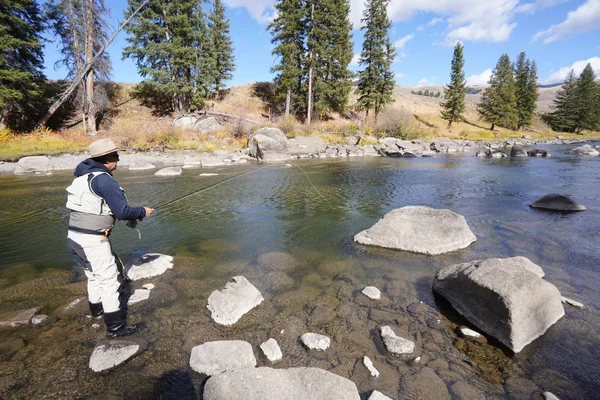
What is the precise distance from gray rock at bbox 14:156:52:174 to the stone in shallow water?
865 inches

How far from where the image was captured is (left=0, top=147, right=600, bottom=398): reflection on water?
337 cm

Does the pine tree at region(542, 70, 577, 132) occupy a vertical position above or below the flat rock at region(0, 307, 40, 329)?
above

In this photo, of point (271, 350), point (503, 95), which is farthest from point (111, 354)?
point (503, 95)

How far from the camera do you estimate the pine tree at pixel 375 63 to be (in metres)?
42.1

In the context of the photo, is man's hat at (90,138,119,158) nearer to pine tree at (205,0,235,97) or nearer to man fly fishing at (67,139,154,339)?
man fly fishing at (67,139,154,339)

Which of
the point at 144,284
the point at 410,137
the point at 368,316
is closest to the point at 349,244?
the point at 368,316

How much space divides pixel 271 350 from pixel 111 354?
6.27 ft

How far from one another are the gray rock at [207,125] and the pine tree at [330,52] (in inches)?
586

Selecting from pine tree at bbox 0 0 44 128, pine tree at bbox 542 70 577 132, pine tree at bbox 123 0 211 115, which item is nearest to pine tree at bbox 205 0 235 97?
pine tree at bbox 123 0 211 115

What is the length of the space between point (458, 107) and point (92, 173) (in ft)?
211

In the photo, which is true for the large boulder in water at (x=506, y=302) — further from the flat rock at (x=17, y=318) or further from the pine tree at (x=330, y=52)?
the pine tree at (x=330, y=52)

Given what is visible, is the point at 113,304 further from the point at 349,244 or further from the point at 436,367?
the point at 349,244

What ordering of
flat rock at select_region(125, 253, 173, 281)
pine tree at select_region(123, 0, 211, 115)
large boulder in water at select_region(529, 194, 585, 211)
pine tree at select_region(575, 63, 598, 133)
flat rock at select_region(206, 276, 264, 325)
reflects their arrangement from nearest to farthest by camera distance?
flat rock at select_region(206, 276, 264, 325)
flat rock at select_region(125, 253, 173, 281)
large boulder in water at select_region(529, 194, 585, 211)
pine tree at select_region(123, 0, 211, 115)
pine tree at select_region(575, 63, 598, 133)

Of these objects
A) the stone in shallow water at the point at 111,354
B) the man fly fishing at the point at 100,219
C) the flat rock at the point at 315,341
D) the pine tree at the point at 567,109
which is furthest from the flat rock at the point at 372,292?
the pine tree at the point at 567,109
